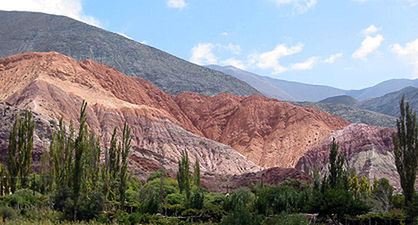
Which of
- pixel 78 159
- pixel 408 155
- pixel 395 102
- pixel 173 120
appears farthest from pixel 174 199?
pixel 395 102

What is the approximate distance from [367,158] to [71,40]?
12709cm

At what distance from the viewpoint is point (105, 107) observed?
78.7 meters

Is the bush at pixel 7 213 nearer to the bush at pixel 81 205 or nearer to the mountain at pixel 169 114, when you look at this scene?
the bush at pixel 81 205

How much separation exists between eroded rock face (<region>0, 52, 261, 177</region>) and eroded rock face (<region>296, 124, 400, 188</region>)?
41.0ft

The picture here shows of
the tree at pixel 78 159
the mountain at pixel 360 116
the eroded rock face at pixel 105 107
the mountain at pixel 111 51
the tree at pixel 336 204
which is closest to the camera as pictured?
the tree at pixel 78 159

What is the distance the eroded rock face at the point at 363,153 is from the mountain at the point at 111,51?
2648 inches

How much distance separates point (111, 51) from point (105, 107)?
3400 inches

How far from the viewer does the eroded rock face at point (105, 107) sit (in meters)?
68.8

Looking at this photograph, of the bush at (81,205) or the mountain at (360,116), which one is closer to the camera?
the bush at (81,205)

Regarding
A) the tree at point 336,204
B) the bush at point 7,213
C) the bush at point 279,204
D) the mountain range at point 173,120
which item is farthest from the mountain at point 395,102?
the bush at point 7,213

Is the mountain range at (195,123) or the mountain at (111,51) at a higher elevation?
the mountain at (111,51)

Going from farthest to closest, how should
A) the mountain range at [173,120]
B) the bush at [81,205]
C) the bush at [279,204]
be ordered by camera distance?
the mountain range at [173,120], the bush at [279,204], the bush at [81,205]

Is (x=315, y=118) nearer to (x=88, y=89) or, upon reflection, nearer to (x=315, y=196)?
(x=88, y=89)

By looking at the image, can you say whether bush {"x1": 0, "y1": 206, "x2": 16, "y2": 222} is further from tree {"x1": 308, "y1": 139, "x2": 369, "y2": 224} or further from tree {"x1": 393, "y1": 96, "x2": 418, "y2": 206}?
tree {"x1": 393, "y1": 96, "x2": 418, "y2": 206}
